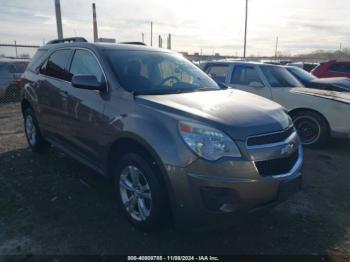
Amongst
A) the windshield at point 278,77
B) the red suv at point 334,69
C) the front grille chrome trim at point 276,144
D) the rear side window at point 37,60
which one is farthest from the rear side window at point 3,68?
the red suv at point 334,69

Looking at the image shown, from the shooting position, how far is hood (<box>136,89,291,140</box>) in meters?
2.95

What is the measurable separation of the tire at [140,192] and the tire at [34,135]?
Result: 2654 mm

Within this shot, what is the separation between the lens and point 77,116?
4.12 meters

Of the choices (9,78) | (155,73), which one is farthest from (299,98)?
(9,78)

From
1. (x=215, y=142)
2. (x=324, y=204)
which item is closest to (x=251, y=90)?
(x=324, y=204)

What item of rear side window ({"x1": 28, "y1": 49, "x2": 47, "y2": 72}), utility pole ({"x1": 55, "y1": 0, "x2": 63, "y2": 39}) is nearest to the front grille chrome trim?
rear side window ({"x1": 28, "y1": 49, "x2": 47, "y2": 72})

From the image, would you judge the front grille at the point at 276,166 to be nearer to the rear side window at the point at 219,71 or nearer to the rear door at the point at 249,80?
the rear door at the point at 249,80

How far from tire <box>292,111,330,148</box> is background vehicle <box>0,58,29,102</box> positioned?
31.8 feet

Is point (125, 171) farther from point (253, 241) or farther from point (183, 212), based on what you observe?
point (253, 241)

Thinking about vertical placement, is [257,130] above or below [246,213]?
above

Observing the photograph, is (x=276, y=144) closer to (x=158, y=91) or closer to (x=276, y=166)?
(x=276, y=166)

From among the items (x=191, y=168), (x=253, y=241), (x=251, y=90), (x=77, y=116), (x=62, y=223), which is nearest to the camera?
(x=191, y=168)

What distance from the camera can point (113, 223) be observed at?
3.59 meters

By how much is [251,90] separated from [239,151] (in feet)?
16.1
